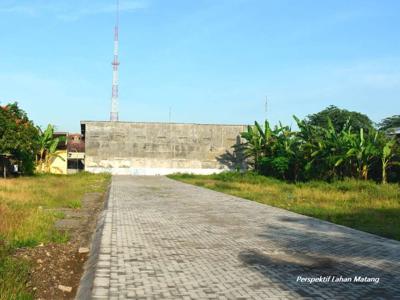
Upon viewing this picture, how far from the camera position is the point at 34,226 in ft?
31.4

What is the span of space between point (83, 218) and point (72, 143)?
3883 cm

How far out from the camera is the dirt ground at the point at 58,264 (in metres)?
5.87

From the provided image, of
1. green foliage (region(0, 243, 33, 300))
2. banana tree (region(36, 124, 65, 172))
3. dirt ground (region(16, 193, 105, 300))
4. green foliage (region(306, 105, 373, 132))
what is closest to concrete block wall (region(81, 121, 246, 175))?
banana tree (region(36, 124, 65, 172))

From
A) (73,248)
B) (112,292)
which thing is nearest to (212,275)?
(112,292)

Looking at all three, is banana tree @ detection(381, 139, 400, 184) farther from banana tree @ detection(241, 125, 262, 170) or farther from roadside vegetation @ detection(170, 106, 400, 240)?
banana tree @ detection(241, 125, 262, 170)

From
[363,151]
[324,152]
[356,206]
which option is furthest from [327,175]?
[356,206]

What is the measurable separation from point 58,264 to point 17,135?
24222mm

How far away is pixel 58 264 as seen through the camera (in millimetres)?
7117

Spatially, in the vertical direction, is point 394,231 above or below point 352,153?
below

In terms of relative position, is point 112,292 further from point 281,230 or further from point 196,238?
point 281,230

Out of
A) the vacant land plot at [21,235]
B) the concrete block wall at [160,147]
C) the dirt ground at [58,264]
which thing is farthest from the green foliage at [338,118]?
the dirt ground at [58,264]

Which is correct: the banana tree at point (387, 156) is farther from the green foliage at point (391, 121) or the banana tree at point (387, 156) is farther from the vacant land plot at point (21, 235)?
the green foliage at point (391, 121)

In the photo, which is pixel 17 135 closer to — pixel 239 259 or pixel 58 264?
pixel 58 264

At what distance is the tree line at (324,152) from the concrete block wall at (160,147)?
16.5 feet
